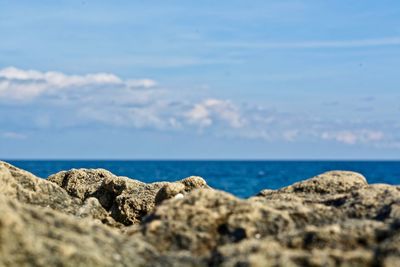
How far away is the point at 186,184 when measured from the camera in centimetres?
1447

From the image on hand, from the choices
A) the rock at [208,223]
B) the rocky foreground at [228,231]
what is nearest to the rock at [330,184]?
the rocky foreground at [228,231]

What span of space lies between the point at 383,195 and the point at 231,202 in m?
2.40

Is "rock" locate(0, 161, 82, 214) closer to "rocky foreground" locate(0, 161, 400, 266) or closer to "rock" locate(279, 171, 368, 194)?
"rocky foreground" locate(0, 161, 400, 266)

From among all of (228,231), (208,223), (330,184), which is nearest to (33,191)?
(208,223)

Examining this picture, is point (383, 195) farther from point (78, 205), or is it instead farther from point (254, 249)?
point (78, 205)

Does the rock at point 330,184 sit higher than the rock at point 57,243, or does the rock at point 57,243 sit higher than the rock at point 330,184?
the rock at point 330,184

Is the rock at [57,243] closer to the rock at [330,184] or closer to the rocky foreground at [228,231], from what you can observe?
the rocky foreground at [228,231]

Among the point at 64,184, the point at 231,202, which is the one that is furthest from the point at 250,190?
the point at 231,202

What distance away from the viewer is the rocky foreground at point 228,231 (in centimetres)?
720

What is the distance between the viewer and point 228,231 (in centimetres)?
873

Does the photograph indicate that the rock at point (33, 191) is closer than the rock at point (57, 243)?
No

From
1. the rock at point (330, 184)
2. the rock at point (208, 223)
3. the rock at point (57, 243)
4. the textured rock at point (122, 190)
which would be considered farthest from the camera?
the textured rock at point (122, 190)

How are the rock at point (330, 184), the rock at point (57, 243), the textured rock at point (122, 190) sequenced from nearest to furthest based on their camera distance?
the rock at point (57, 243) → the rock at point (330, 184) → the textured rock at point (122, 190)

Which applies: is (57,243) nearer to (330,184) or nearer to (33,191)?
(33,191)
